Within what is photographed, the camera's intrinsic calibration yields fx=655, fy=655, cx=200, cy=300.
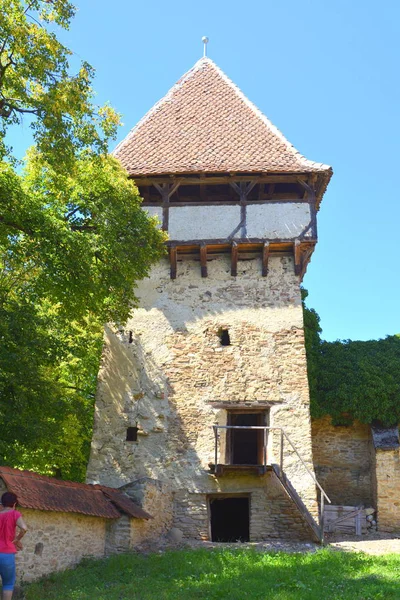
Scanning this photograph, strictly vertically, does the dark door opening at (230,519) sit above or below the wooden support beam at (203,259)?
below

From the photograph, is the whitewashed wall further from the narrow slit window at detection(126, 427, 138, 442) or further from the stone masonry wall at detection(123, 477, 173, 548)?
the stone masonry wall at detection(123, 477, 173, 548)

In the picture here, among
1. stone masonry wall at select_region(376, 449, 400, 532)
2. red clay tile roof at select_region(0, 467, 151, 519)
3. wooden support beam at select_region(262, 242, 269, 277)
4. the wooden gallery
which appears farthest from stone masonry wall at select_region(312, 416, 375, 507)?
red clay tile roof at select_region(0, 467, 151, 519)

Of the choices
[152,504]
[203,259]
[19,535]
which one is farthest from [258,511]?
[19,535]

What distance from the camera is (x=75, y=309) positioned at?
12133 mm

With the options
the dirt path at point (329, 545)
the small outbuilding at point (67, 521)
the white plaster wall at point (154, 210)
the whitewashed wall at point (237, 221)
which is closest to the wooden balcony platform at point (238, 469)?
the dirt path at point (329, 545)

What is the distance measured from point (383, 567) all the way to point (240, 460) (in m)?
9.43

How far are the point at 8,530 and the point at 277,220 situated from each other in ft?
32.4

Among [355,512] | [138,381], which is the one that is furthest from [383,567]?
[138,381]

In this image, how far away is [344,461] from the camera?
1669cm

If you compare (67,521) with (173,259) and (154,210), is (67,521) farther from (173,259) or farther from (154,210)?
(154,210)

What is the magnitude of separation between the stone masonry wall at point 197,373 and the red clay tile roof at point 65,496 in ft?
5.34

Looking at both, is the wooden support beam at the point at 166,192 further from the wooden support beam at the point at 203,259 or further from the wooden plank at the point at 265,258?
the wooden plank at the point at 265,258

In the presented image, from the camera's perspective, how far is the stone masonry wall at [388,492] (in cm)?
1505

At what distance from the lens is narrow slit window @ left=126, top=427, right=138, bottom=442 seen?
14.4 m
